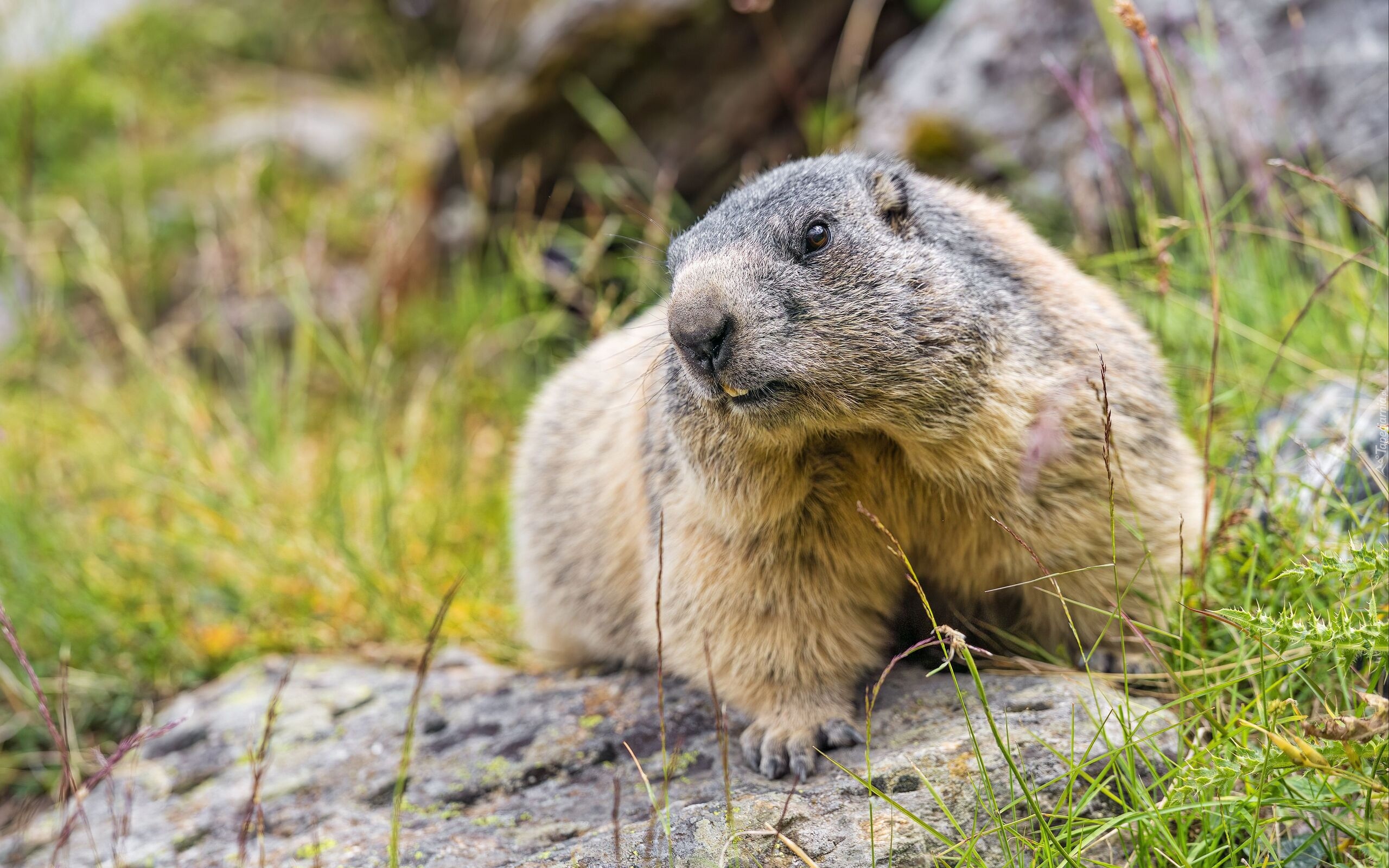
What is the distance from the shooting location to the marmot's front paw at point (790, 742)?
11.8ft

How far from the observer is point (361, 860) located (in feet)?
11.7

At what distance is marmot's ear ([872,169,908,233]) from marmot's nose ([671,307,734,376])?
865 millimetres

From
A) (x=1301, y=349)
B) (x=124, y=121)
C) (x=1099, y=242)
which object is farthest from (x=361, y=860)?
(x=124, y=121)

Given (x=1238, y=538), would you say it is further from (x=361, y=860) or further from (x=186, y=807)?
(x=186, y=807)

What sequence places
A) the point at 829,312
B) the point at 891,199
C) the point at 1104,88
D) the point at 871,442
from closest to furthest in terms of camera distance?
1. the point at 829,312
2. the point at 871,442
3. the point at 891,199
4. the point at 1104,88

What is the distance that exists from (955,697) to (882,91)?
19.1 feet

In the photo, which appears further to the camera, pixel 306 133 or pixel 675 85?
pixel 306 133

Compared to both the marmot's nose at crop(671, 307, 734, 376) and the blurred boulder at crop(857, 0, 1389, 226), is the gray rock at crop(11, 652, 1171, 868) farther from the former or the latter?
the blurred boulder at crop(857, 0, 1389, 226)

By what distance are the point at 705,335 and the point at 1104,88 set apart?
5461mm

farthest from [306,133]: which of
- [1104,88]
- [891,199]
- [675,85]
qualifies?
[891,199]

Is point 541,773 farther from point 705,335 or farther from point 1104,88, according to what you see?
point 1104,88

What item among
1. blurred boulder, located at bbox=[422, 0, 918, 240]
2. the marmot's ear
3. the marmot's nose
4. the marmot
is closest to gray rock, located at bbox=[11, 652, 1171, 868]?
the marmot

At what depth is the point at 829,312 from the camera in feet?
10.7

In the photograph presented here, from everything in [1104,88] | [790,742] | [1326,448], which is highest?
[1104,88]
